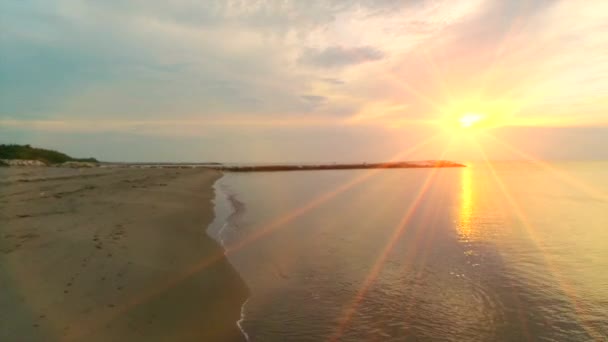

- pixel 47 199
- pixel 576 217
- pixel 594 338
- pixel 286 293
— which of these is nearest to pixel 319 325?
pixel 286 293

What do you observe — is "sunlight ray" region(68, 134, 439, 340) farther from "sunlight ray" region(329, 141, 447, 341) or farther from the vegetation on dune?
the vegetation on dune

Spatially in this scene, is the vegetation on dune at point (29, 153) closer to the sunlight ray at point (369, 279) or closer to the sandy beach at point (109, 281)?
the sandy beach at point (109, 281)

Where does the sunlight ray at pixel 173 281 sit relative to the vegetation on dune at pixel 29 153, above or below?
below

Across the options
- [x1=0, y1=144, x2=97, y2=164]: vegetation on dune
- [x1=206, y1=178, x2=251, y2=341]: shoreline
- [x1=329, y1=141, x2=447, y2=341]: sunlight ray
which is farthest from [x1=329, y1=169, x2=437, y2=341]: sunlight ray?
[x1=0, y1=144, x2=97, y2=164]: vegetation on dune

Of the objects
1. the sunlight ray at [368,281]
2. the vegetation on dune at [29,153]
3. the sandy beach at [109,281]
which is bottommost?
the sunlight ray at [368,281]

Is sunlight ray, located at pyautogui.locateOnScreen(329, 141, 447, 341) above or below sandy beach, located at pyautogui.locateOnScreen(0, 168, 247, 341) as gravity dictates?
below

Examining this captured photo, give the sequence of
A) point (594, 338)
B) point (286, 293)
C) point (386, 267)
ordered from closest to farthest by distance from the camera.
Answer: point (594, 338) < point (286, 293) < point (386, 267)

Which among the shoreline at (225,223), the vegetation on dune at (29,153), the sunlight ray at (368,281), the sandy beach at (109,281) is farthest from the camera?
the vegetation on dune at (29,153)

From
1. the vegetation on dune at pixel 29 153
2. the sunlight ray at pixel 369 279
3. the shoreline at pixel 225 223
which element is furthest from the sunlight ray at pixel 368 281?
the vegetation on dune at pixel 29 153

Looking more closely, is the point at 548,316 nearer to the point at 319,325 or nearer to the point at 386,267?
the point at 386,267
